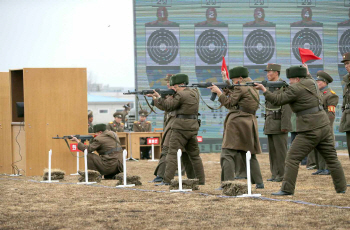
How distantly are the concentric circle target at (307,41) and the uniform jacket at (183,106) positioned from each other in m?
12.6

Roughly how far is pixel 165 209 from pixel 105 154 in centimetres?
530

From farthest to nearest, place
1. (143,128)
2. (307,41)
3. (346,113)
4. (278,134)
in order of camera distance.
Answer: (307,41)
(143,128)
(278,134)
(346,113)

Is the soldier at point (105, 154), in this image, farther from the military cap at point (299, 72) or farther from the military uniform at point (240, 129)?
the military cap at point (299, 72)

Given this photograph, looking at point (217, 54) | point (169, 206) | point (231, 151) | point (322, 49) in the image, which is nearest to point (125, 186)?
point (231, 151)

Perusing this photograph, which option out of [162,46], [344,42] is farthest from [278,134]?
[344,42]

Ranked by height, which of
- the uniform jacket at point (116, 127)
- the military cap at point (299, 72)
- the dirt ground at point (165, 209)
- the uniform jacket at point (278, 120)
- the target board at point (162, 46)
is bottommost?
the dirt ground at point (165, 209)

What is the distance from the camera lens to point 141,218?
21.5ft

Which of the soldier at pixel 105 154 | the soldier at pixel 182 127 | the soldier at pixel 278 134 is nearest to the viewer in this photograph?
the soldier at pixel 182 127

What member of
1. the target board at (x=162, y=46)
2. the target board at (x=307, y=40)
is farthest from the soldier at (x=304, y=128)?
the target board at (x=307, y=40)

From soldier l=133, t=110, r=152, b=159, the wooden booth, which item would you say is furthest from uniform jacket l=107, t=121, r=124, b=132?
the wooden booth

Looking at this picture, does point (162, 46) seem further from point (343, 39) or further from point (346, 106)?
point (346, 106)

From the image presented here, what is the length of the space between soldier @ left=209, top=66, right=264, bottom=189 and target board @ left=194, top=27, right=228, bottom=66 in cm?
1218

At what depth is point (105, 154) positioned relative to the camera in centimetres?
1227

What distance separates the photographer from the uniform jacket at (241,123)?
9.12 m
